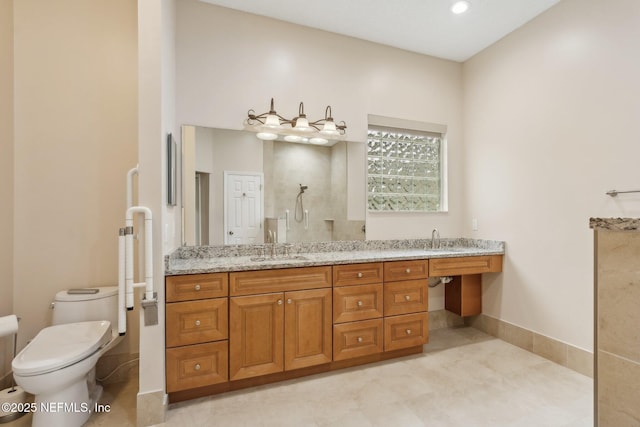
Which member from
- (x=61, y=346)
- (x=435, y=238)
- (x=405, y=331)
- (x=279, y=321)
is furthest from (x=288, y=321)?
(x=435, y=238)

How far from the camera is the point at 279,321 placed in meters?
2.09

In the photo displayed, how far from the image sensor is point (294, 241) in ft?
8.76

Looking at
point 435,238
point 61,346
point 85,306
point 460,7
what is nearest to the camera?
point 61,346

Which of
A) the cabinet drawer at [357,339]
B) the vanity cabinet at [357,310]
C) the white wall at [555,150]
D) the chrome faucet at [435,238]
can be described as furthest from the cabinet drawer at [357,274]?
the white wall at [555,150]

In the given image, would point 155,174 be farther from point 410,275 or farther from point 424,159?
point 424,159

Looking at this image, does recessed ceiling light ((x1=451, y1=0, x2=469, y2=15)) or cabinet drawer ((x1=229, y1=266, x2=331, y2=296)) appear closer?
cabinet drawer ((x1=229, y1=266, x2=331, y2=296))

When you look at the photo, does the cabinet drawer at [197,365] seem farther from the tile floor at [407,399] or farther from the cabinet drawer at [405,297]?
the cabinet drawer at [405,297]

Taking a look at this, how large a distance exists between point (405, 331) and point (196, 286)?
1.70 m

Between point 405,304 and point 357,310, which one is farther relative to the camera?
point 405,304

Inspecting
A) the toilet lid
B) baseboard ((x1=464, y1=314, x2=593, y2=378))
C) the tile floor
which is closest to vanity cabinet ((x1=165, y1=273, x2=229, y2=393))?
the tile floor

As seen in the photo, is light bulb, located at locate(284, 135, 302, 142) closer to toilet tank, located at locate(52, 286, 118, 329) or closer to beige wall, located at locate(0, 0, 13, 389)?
toilet tank, located at locate(52, 286, 118, 329)

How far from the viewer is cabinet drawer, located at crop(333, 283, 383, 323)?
7.44 ft

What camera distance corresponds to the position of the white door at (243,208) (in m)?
2.48

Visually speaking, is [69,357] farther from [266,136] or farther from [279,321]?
[266,136]
